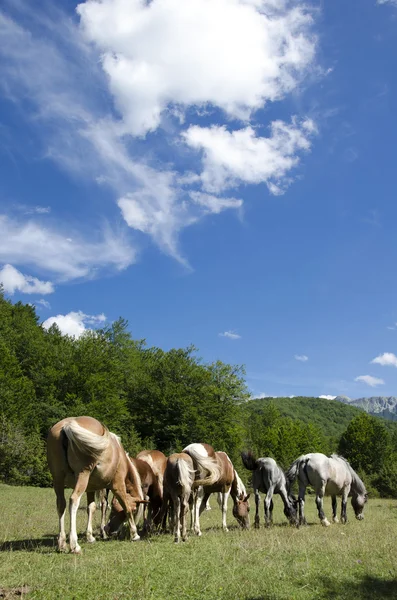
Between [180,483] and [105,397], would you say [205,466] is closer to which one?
[180,483]

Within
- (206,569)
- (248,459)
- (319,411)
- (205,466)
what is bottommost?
(206,569)

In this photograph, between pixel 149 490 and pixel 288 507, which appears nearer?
pixel 149 490

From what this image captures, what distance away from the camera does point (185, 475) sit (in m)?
11.8

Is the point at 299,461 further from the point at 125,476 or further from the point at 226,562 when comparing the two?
the point at 226,562

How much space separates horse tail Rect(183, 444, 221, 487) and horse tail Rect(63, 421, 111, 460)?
12.9 feet

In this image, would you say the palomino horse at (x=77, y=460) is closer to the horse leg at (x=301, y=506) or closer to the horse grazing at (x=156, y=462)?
the horse grazing at (x=156, y=462)

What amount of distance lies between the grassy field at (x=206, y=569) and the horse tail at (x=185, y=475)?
1251 millimetres

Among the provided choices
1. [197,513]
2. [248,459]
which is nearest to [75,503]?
[197,513]

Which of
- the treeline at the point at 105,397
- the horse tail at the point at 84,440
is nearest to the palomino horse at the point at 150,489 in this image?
the horse tail at the point at 84,440

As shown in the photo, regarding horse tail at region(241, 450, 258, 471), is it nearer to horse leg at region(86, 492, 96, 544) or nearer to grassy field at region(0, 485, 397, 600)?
grassy field at region(0, 485, 397, 600)

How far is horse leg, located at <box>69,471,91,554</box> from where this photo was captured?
9.01 meters

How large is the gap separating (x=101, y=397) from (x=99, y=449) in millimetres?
40840

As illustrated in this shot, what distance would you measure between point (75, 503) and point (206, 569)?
3124 millimetres

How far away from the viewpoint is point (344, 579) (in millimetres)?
7559
